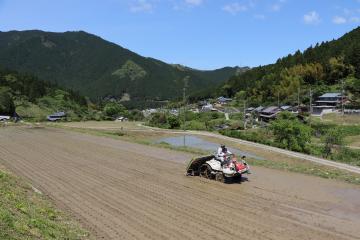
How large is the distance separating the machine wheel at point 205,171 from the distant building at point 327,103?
68.4 meters

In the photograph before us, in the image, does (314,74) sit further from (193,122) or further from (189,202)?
(189,202)

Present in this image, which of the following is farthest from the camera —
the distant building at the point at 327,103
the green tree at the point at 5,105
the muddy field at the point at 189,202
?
the green tree at the point at 5,105

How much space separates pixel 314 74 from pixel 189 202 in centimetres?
10523

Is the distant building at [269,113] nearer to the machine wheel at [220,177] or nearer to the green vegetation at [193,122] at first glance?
the green vegetation at [193,122]

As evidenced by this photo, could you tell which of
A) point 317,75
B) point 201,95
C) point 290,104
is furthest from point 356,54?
point 201,95

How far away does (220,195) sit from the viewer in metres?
16.4

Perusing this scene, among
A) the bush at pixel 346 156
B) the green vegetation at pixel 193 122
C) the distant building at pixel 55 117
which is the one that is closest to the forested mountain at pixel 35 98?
the distant building at pixel 55 117

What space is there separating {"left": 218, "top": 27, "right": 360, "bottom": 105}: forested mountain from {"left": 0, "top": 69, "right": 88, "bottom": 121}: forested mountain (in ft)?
165

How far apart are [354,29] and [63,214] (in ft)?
496

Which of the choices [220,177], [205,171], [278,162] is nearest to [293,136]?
[278,162]

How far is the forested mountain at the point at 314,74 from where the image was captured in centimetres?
10527

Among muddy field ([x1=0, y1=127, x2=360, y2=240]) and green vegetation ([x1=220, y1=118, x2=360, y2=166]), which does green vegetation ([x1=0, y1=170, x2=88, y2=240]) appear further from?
green vegetation ([x1=220, y1=118, x2=360, y2=166])

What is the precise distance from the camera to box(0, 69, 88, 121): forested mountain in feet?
362

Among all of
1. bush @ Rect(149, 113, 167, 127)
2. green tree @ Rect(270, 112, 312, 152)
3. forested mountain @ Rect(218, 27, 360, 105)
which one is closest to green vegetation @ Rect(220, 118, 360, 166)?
green tree @ Rect(270, 112, 312, 152)
